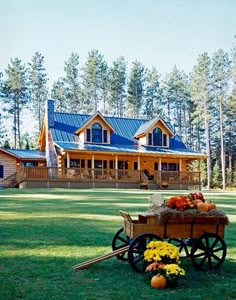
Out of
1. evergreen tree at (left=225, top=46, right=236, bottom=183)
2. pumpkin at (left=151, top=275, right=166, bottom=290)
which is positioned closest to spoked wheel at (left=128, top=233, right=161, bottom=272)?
pumpkin at (left=151, top=275, right=166, bottom=290)

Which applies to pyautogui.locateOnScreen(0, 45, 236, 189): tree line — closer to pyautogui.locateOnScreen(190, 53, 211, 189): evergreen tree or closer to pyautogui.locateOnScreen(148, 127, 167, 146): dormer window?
pyautogui.locateOnScreen(190, 53, 211, 189): evergreen tree

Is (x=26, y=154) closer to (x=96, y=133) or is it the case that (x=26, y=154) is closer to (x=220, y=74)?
(x=96, y=133)

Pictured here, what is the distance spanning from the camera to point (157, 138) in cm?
3584

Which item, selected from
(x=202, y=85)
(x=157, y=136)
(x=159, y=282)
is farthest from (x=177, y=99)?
(x=159, y=282)

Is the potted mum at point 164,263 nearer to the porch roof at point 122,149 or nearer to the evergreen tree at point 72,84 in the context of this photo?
the porch roof at point 122,149

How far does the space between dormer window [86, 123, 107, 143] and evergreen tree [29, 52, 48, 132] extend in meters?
23.3

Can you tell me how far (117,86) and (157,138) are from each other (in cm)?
Answer: 2328

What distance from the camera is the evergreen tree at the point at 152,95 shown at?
197ft

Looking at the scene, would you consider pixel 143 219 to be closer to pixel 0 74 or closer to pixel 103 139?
pixel 103 139

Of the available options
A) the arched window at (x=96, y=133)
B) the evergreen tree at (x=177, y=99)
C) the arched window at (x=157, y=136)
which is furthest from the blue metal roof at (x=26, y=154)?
the evergreen tree at (x=177, y=99)

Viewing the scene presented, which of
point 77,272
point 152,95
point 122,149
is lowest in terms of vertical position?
point 77,272

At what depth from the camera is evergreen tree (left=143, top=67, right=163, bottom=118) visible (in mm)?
60125

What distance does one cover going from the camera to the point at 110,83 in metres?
57.2

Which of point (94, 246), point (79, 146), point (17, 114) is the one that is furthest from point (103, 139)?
point (94, 246)
